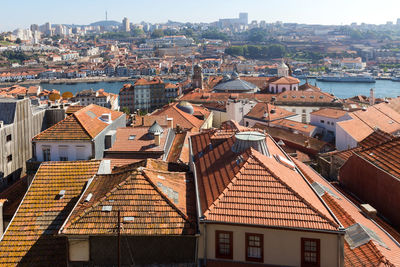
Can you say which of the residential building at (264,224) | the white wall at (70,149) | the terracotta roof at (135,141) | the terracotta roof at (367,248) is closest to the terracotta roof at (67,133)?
the white wall at (70,149)

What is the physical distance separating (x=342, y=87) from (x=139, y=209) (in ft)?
212

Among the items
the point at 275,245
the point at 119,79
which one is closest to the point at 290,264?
the point at 275,245

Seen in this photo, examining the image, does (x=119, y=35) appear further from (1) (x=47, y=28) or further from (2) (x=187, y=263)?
(2) (x=187, y=263)

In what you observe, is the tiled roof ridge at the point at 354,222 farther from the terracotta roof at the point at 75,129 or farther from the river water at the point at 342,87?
the river water at the point at 342,87

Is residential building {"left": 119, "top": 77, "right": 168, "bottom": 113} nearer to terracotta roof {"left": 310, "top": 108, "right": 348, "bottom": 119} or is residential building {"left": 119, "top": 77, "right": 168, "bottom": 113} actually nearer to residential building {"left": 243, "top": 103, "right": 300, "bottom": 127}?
residential building {"left": 243, "top": 103, "right": 300, "bottom": 127}

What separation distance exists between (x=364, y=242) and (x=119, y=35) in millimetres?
151825

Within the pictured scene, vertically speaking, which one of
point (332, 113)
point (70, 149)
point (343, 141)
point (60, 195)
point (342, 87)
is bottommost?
point (342, 87)

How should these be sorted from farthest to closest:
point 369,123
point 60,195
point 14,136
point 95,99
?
1. point 95,99
2. point 369,123
3. point 14,136
4. point 60,195

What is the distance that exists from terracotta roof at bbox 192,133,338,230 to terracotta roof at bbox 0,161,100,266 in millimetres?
2050

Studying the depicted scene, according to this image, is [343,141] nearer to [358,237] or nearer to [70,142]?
[70,142]

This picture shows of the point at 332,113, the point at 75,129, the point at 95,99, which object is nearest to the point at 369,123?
the point at 332,113

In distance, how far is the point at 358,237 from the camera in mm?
5176

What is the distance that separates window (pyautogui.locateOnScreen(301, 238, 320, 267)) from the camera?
462 centimetres

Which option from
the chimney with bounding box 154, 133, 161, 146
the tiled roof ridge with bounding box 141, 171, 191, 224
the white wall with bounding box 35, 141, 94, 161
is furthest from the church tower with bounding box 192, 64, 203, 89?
the tiled roof ridge with bounding box 141, 171, 191, 224
